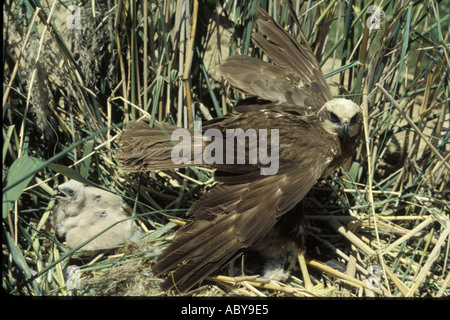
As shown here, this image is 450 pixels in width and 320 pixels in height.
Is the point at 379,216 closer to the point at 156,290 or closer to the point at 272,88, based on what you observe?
the point at 272,88

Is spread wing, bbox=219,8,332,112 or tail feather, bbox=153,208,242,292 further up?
spread wing, bbox=219,8,332,112

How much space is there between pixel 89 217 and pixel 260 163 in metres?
0.82

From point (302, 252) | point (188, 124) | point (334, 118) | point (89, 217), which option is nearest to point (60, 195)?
point (89, 217)

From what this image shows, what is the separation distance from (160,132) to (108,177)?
422 mm

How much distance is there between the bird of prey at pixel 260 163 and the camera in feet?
6.33

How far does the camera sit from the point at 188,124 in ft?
7.92

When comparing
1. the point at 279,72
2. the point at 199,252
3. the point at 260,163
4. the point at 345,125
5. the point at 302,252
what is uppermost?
the point at 279,72

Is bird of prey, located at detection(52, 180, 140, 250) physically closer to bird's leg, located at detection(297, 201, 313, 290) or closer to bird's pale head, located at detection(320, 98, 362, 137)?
bird's leg, located at detection(297, 201, 313, 290)

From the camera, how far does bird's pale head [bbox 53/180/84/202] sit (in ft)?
7.30

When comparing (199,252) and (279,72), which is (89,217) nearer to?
(199,252)

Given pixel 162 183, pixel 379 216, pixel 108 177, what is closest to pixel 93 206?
pixel 108 177

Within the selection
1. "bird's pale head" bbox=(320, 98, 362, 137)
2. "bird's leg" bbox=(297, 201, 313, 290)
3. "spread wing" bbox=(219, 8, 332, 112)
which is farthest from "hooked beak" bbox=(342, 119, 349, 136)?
"bird's leg" bbox=(297, 201, 313, 290)

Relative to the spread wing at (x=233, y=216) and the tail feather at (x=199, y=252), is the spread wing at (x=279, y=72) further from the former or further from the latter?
the tail feather at (x=199, y=252)

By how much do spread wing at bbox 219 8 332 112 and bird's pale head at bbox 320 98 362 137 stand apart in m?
0.15
